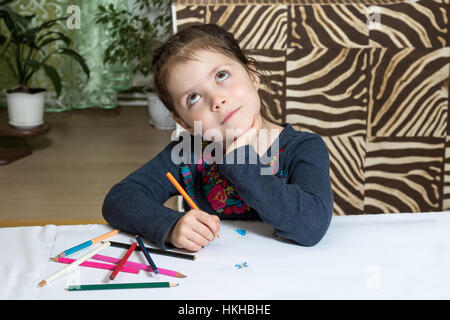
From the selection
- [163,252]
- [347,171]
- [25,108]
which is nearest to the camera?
[163,252]

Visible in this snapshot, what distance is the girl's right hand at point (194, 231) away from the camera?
79 cm

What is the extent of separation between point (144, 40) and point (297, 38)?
2.23 metres

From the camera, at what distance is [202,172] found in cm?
106

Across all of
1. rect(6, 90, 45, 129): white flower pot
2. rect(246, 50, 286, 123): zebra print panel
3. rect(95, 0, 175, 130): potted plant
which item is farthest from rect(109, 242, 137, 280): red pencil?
rect(95, 0, 175, 130): potted plant

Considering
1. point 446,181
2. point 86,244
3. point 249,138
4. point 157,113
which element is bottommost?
point 157,113

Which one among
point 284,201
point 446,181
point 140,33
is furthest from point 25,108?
point 284,201

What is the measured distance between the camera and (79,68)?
12.5 ft

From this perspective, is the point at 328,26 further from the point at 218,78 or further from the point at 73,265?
the point at 73,265

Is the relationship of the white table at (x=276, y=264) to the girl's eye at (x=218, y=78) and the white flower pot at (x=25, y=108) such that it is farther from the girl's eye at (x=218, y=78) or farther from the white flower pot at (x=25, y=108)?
the white flower pot at (x=25, y=108)

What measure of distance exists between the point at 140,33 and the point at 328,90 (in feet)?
7.72

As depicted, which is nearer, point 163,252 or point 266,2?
point 163,252

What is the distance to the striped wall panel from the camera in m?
1.50
